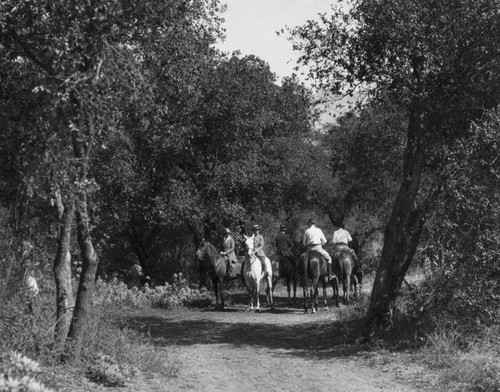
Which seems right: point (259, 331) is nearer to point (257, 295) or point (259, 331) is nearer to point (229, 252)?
point (257, 295)

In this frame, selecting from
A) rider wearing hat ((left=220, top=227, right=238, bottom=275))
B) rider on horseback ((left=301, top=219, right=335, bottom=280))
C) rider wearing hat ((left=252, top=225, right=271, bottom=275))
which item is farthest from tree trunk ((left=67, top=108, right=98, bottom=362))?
rider wearing hat ((left=220, top=227, right=238, bottom=275))

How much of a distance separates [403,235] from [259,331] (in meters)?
4.78

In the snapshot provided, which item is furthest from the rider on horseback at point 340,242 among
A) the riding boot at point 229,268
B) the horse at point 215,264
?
the horse at point 215,264

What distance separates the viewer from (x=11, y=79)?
1109 centimetres

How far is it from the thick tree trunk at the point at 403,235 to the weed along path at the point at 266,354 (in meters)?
0.81

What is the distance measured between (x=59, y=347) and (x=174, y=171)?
16.8 m

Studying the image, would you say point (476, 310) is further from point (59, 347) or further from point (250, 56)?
point (250, 56)

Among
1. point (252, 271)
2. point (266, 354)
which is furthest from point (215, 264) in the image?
point (266, 354)

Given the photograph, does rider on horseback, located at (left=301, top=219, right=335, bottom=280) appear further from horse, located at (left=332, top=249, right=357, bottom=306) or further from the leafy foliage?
the leafy foliage

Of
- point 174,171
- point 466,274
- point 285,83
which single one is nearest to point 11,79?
point 466,274

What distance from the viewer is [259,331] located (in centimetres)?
1778

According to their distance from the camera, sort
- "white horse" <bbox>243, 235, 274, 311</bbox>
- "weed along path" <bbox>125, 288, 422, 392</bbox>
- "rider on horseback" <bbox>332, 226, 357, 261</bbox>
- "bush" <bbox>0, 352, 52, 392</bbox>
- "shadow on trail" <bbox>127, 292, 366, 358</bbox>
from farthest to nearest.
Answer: "rider on horseback" <bbox>332, 226, 357, 261</bbox>
"white horse" <bbox>243, 235, 274, 311</bbox>
"shadow on trail" <bbox>127, 292, 366, 358</bbox>
"weed along path" <bbox>125, 288, 422, 392</bbox>
"bush" <bbox>0, 352, 52, 392</bbox>

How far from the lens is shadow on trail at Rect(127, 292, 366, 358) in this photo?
49.7 feet

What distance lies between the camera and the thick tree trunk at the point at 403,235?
14.2m
